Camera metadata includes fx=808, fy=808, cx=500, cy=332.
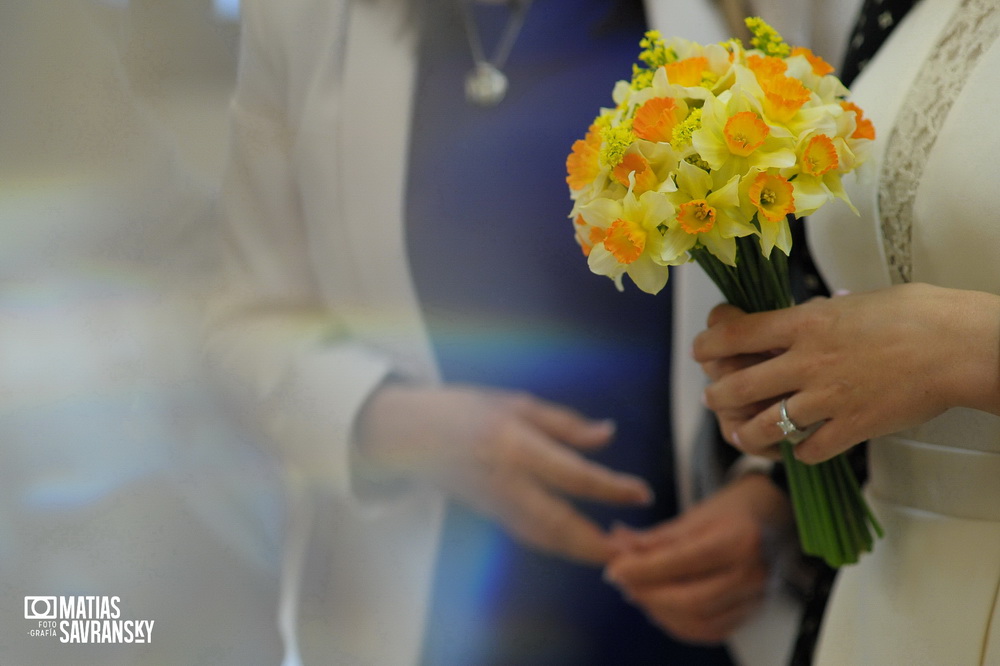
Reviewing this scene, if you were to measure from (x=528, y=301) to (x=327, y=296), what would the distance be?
24 cm

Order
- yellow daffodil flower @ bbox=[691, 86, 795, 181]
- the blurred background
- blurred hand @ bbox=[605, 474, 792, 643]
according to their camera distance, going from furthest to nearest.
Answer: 1. blurred hand @ bbox=[605, 474, 792, 643]
2. the blurred background
3. yellow daffodil flower @ bbox=[691, 86, 795, 181]

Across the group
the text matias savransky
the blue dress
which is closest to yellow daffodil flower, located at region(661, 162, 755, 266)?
the blue dress

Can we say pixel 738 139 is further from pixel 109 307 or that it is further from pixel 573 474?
pixel 109 307

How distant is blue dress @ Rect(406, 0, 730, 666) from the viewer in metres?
0.97

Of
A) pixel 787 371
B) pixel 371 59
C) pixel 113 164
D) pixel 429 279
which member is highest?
pixel 371 59

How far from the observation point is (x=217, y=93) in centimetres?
92

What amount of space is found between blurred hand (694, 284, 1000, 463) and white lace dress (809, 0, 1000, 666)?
72mm

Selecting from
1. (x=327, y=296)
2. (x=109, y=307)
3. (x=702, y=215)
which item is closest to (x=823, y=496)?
(x=702, y=215)

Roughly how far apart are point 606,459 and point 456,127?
1.46ft

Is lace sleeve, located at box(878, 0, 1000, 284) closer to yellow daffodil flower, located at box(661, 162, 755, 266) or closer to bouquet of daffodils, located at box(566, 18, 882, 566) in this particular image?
bouquet of daffodils, located at box(566, 18, 882, 566)

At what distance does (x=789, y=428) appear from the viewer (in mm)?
768

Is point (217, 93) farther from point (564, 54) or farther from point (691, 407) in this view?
point (691, 407)

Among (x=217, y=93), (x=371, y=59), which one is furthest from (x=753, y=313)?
(x=217, y=93)

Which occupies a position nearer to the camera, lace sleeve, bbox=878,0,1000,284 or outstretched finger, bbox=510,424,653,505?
lace sleeve, bbox=878,0,1000,284
